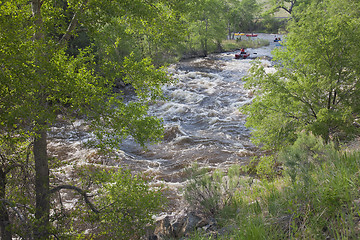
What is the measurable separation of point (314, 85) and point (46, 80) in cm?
865

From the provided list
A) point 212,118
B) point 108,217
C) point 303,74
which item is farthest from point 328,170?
point 212,118

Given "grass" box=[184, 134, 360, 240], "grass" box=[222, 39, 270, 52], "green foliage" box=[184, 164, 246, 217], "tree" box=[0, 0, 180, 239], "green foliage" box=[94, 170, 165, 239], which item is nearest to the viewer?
"grass" box=[184, 134, 360, 240]

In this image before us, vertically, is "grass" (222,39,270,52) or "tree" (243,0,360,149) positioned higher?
"grass" (222,39,270,52)

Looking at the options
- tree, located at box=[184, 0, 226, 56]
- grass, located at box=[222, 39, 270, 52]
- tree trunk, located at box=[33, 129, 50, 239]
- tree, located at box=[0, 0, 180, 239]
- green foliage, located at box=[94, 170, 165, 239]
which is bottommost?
green foliage, located at box=[94, 170, 165, 239]

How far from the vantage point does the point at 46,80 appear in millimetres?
4547

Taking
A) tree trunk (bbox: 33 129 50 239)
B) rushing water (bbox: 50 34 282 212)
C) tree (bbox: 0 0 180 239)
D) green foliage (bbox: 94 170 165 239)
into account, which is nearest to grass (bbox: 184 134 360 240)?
green foliage (bbox: 94 170 165 239)

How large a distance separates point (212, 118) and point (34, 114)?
13265 mm

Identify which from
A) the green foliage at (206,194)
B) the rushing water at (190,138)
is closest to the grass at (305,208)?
the green foliage at (206,194)

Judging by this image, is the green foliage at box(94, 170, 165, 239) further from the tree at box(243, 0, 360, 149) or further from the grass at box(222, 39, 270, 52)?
the grass at box(222, 39, 270, 52)

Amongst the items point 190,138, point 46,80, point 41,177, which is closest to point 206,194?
point 41,177

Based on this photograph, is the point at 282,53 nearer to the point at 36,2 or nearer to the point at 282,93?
the point at 282,93

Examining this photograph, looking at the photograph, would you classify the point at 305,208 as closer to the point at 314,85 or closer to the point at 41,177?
the point at 41,177

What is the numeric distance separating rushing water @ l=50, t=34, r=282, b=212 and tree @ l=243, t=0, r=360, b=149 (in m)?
2.30

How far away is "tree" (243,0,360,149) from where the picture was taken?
9461 mm
